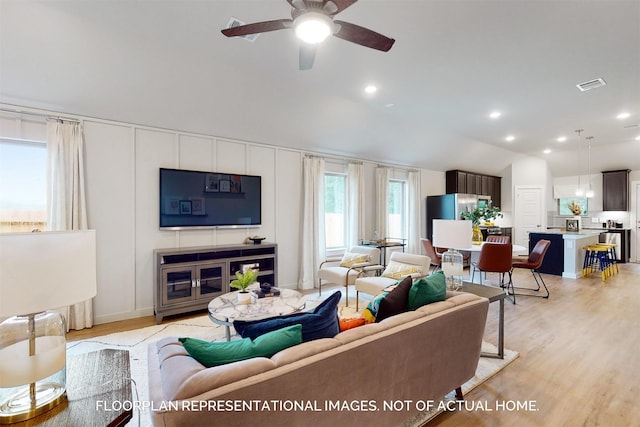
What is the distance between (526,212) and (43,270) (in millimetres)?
10836

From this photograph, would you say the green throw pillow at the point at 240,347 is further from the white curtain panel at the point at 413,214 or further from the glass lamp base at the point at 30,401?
the white curtain panel at the point at 413,214

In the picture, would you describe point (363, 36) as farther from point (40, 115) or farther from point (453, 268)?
point (40, 115)

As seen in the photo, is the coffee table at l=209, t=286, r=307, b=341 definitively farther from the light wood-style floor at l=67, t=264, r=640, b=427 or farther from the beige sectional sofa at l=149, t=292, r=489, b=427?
the light wood-style floor at l=67, t=264, r=640, b=427

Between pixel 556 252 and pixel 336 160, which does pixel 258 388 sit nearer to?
pixel 336 160

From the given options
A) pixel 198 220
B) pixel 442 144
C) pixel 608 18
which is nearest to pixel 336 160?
pixel 442 144

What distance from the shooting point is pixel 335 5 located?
1.80 m

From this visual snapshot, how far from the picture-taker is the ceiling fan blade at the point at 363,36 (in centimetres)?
199

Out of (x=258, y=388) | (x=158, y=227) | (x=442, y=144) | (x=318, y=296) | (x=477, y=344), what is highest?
(x=442, y=144)

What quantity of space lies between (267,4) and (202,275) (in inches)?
129

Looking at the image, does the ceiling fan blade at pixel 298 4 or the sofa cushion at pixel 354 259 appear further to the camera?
the sofa cushion at pixel 354 259

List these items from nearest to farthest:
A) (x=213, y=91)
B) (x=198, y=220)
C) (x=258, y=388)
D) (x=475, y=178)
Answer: (x=258, y=388) → (x=213, y=91) → (x=198, y=220) → (x=475, y=178)

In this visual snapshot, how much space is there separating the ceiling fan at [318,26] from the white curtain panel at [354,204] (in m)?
4.00

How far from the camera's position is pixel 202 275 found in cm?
409

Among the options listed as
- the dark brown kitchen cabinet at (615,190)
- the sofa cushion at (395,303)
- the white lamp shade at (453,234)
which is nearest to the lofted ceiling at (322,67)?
the white lamp shade at (453,234)
